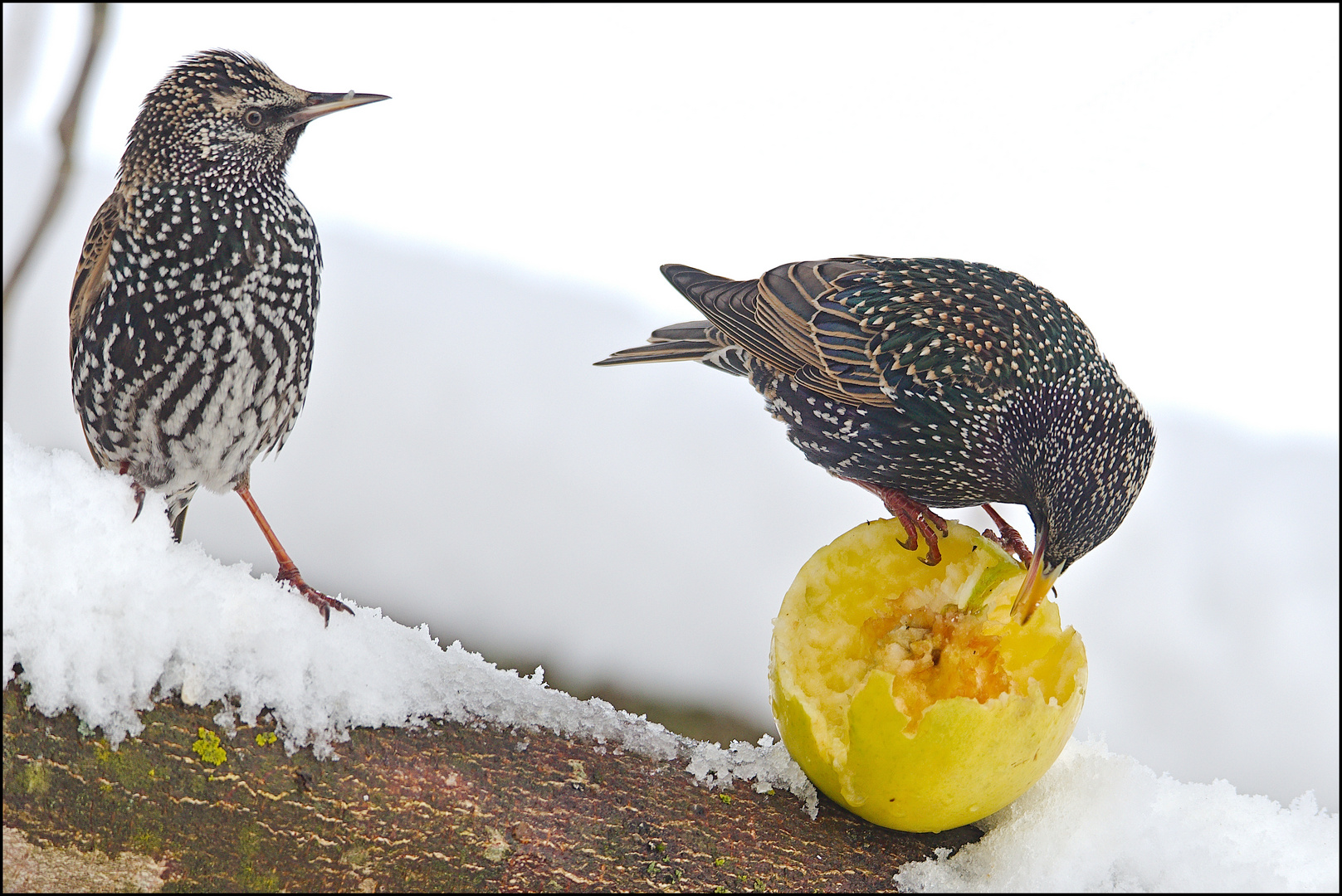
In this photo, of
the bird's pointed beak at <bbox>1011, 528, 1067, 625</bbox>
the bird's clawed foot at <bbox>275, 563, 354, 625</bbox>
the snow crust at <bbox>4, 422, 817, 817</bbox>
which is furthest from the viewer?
the bird's pointed beak at <bbox>1011, 528, 1067, 625</bbox>

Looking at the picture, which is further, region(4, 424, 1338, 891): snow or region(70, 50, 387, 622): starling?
region(70, 50, 387, 622): starling

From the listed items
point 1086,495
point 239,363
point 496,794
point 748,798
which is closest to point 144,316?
point 239,363

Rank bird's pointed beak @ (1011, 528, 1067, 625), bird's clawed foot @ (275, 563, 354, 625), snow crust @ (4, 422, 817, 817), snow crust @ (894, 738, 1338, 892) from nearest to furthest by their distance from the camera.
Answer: snow crust @ (4, 422, 817, 817), snow crust @ (894, 738, 1338, 892), bird's clawed foot @ (275, 563, 354, 625), bird's pointed beak @ (1011, 528, 1067, 625)

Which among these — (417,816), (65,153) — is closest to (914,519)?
(417,816)

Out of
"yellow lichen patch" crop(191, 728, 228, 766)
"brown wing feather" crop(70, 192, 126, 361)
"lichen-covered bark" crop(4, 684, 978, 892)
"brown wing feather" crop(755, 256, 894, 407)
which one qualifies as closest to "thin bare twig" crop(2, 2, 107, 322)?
"brown wing feather" crop(70, 192, 126, 361)

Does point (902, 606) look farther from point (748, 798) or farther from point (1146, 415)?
point (1146, 415)

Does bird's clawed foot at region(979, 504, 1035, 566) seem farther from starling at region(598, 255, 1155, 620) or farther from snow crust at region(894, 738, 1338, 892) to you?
snow crust at region(894, 738, 1338, 892)

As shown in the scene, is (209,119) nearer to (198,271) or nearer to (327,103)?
(327,103)
